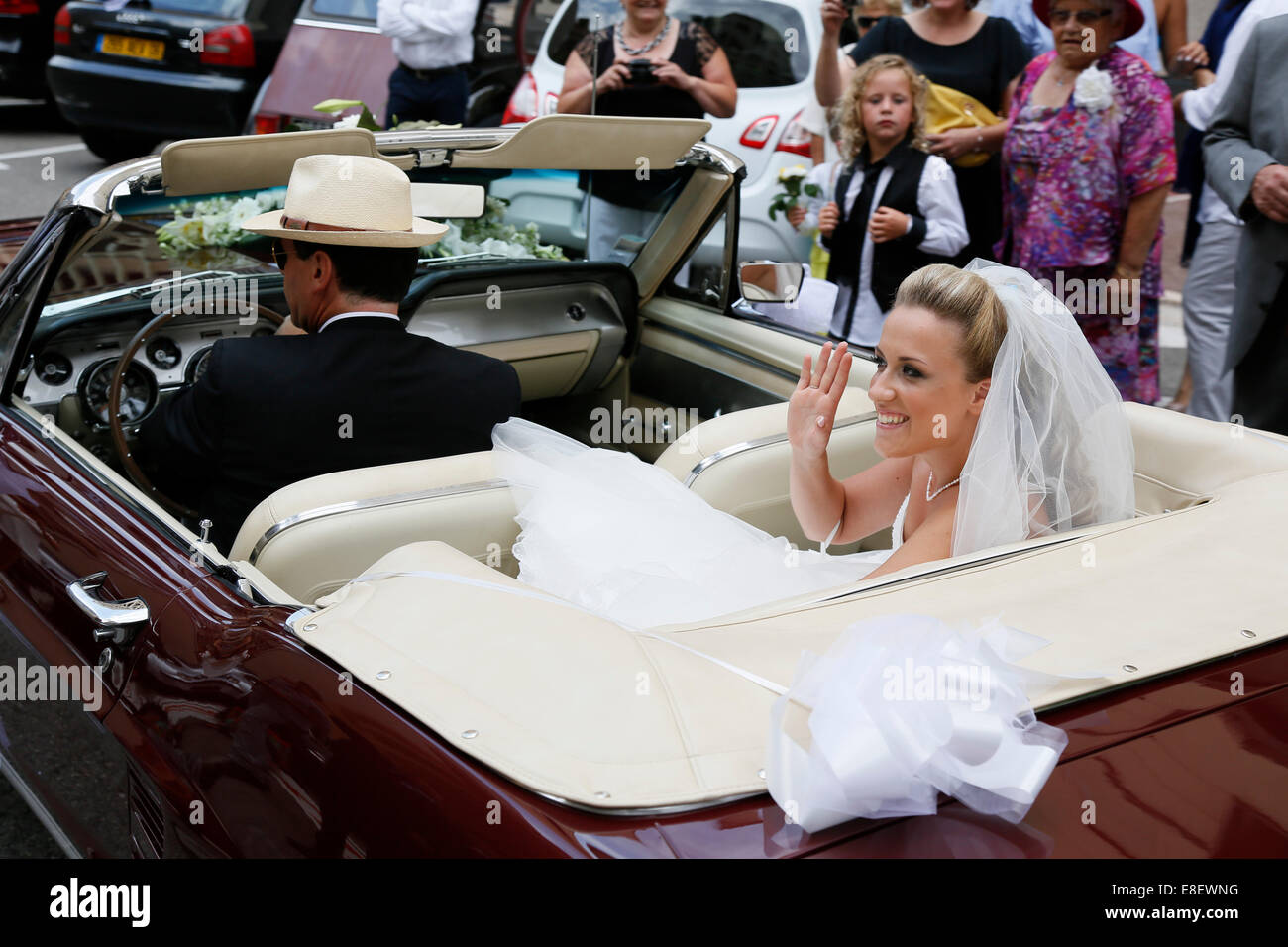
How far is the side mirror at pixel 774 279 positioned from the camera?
3.41 metres

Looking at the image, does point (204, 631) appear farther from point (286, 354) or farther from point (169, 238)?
point (169, 238)

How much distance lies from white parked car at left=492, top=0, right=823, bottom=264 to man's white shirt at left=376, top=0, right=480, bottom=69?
2.27 feet

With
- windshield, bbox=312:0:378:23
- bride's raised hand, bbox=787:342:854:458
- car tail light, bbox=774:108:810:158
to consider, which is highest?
windshield, bbox=312:0:378:23

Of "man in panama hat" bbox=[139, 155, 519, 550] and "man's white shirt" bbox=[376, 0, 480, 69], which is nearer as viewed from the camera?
"man in panama hat" bbox=[139, 155, 519, 550]

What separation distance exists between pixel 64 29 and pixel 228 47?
4.19 ft

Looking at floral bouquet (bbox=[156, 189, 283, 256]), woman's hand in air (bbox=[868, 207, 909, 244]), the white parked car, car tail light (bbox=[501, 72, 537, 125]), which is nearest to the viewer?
floral bouquet (bbox=[156, 189, 283, 256])

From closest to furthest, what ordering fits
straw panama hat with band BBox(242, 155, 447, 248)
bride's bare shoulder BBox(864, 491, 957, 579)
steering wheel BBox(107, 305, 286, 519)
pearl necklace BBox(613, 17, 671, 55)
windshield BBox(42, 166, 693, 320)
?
bride's bare shoulder BBox(864, 491, 957, 579)
straw panama hat with band BBox(242, 155, 447, 248)
steering wheel BBox(107, 305, 286, 519)
windshield BBox(42, 166, 693, 320)
pearl necklace BBox(613, 17, 671, 55)

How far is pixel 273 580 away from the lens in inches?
79.3

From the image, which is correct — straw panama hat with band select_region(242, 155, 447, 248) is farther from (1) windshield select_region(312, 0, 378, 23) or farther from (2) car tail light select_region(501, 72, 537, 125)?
(1) windshield select_region(312, 0, 378, 23)

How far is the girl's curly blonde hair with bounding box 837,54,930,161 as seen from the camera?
4219 millimetres

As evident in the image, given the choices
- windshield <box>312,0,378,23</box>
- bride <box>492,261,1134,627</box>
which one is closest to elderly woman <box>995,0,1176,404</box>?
bride <box>492,261,1134,627</box>

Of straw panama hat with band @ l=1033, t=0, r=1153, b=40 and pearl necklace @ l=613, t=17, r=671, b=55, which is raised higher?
straw panama hat with band @ l=1033, t=0, r=1153, b=40
